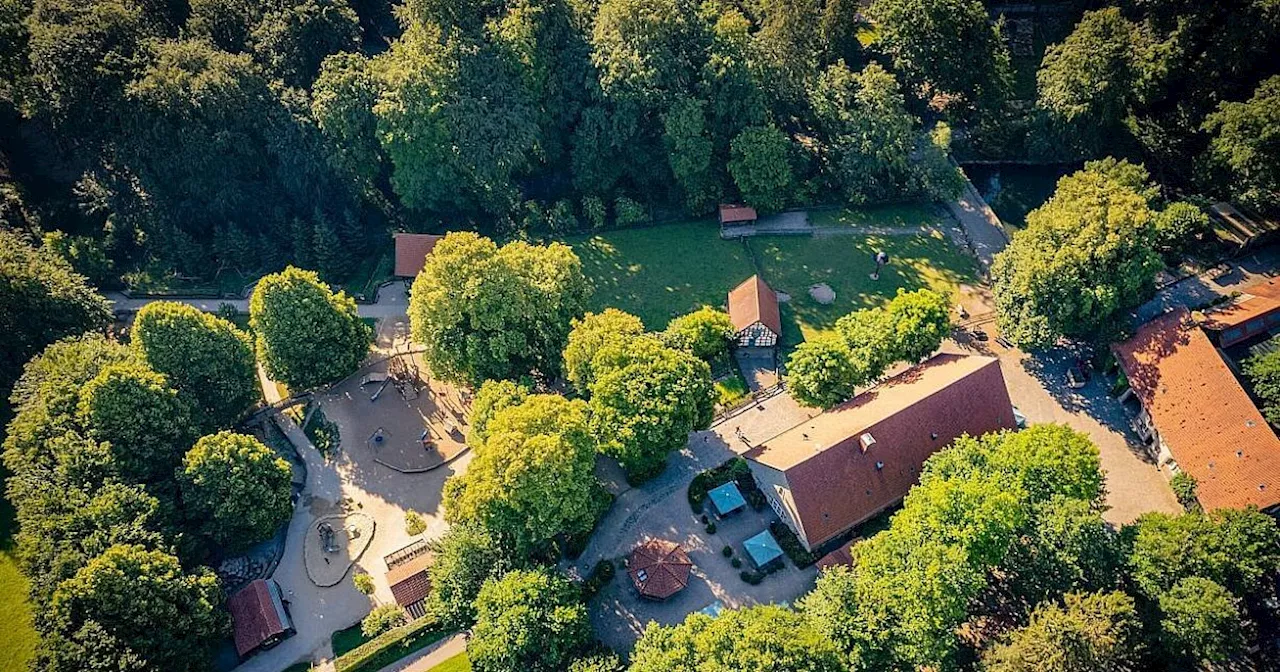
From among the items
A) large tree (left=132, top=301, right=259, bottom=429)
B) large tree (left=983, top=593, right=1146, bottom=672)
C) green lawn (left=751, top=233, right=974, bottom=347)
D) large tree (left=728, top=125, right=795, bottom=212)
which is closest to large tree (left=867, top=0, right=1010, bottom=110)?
large tree (left=728, top=125, right=795, bottom=212)

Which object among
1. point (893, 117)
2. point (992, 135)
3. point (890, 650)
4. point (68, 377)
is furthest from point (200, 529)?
point (992, 135)

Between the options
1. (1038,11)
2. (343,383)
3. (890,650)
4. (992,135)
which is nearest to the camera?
(890,650)

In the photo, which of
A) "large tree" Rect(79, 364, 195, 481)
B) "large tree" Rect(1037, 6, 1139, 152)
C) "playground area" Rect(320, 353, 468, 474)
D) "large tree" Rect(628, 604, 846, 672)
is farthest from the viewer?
"large tree" Rect(1037, 6, 1139, 152)

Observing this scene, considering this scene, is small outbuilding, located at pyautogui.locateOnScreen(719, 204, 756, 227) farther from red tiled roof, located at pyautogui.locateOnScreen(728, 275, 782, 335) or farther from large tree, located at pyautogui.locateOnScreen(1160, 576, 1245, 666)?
large tree, located at pyautogui.locateOnScreen(1160, 576, 1245, 666)

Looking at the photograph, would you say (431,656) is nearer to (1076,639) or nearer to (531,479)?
(531,479)

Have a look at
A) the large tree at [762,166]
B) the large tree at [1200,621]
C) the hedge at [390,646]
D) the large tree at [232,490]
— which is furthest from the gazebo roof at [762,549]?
the large tree at [762,166]

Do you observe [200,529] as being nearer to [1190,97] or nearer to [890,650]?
[890,650]
